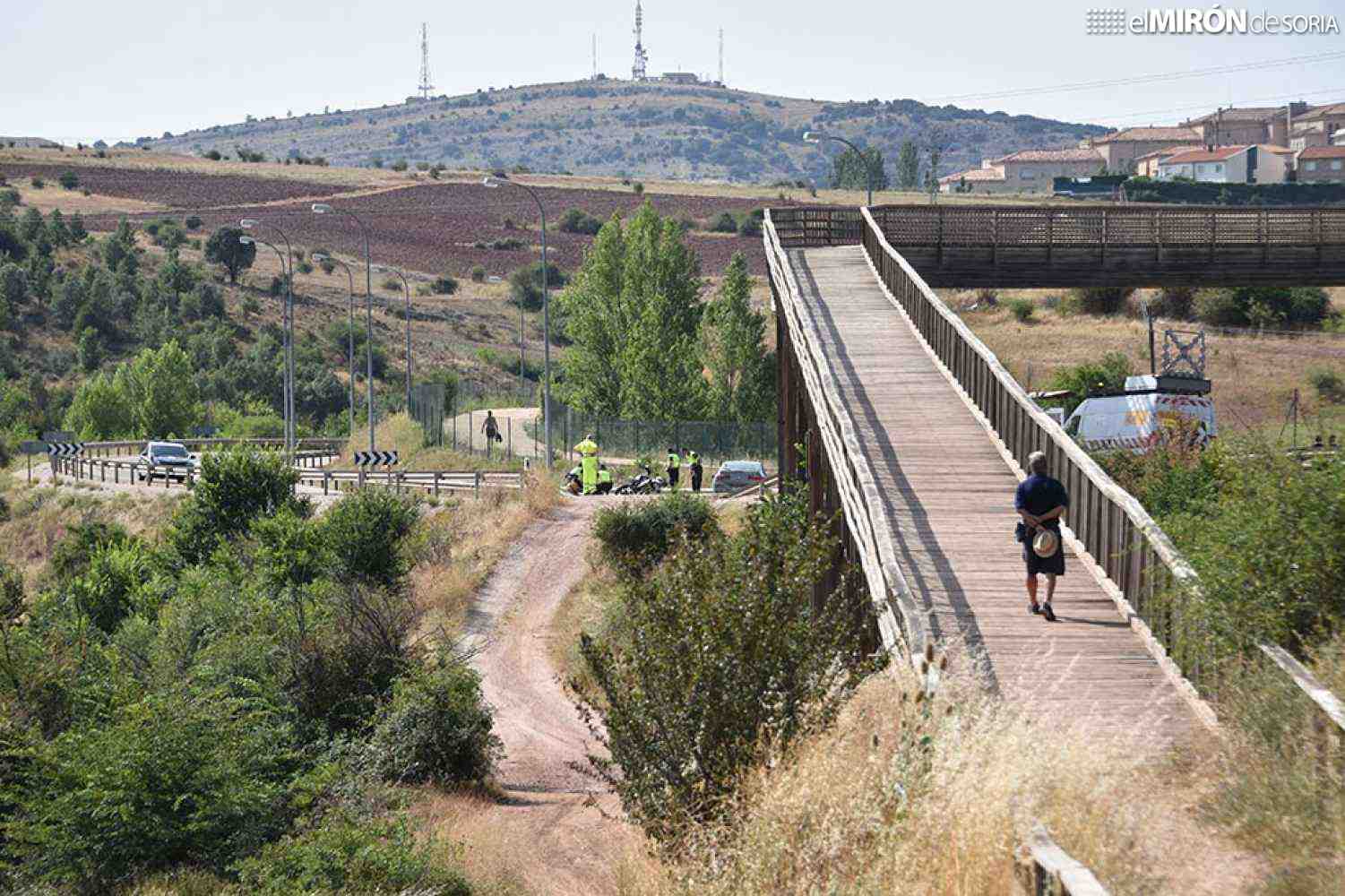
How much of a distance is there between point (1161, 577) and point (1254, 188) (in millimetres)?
115075

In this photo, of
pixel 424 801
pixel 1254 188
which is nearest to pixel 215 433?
pixel 424 801

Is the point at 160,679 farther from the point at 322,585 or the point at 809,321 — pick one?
the point at 809,321

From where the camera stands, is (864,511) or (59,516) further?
(59,516)

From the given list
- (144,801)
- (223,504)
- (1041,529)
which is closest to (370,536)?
(223,504)

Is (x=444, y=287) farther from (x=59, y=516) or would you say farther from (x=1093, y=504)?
(x=1093, y=504)

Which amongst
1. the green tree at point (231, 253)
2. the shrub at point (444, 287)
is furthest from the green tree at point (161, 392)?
the shrub at point (444, 287)

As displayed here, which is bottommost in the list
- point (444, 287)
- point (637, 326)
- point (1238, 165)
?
point (637, 326)

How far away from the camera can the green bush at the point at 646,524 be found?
1310 inches

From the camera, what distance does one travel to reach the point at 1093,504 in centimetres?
1627

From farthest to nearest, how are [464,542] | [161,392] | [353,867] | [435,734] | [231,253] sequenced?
[231,253] → [161,392] → [464,542] → [435,734] → [353,867]

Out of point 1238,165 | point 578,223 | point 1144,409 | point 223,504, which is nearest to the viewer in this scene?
point 1144,409

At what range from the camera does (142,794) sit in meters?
18.0

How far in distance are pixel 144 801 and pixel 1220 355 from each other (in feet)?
176

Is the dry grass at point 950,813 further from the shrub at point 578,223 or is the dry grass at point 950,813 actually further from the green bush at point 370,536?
the shrub at point 578,223
